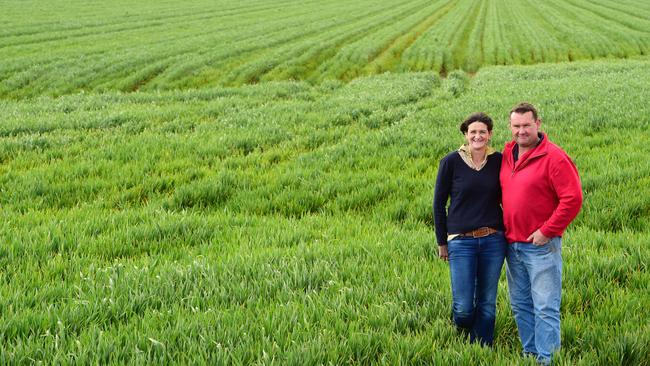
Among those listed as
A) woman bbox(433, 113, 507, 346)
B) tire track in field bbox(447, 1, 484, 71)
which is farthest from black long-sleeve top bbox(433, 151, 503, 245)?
tire track in field bbox(447, 1, 484, 71)

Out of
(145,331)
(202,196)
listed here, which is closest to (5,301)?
(145,331)

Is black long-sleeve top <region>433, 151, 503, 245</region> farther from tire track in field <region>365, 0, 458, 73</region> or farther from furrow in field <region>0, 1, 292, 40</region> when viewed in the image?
furrow in field <region>0, 1, 292, 40</region>

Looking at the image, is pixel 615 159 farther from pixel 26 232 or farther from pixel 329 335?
pixel 26 232

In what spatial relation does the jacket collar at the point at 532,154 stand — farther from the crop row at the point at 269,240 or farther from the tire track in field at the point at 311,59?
the tire track in field at the point at 311,59

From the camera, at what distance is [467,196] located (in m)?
4.11

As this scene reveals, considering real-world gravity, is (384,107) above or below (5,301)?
below

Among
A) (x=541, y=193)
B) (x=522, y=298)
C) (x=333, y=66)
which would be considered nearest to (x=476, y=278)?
(x=522, y=298)

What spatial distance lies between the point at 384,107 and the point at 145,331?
43.4 feet

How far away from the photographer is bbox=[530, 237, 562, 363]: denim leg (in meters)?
3.57

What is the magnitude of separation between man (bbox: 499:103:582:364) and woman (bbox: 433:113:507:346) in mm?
116

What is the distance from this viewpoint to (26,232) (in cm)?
577

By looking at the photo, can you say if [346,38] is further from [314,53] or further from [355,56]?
[355,56]

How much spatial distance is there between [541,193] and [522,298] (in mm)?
858

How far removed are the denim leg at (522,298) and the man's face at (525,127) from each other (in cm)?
81
